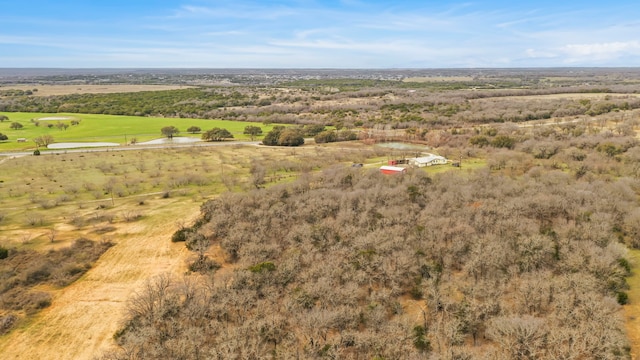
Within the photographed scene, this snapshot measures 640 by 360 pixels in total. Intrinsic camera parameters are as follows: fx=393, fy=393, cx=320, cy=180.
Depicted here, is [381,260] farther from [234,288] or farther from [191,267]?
[191,267]

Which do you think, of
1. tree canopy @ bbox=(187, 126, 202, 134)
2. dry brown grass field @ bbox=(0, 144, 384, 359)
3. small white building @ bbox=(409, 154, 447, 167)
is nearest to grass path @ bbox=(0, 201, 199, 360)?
dry brown grass field @ bbox=(0, 144, 384, 359)

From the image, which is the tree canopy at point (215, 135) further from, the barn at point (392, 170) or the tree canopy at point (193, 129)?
the barn at point (392, 170)

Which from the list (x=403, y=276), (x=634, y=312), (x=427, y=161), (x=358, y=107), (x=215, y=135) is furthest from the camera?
(x=358, y=107)

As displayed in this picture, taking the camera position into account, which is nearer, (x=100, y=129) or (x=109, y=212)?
(x=109, y=212)

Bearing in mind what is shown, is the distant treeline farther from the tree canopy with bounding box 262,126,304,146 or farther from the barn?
the barn

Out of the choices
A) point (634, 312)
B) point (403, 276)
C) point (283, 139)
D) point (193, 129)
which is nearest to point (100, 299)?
point (403, 276)

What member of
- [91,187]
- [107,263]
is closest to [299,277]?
[107,263]

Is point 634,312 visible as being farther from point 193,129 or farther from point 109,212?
point 193,129

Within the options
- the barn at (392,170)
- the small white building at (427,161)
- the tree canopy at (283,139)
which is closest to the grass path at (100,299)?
the barn at (392,170)
